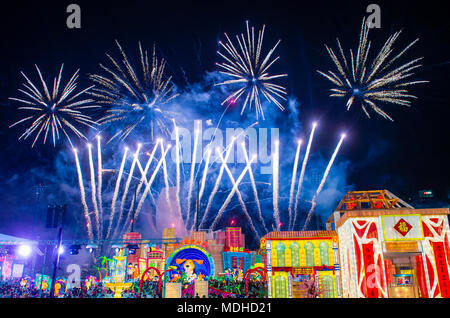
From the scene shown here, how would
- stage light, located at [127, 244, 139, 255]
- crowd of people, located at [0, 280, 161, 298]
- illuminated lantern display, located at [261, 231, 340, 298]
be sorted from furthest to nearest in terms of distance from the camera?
1. stage light, located at [127, 244, 139, 255]
2. crowd of people, located at [0, 280, 161, 298]
3. illuminated lantern display, located at [261, 231, 340, 298]

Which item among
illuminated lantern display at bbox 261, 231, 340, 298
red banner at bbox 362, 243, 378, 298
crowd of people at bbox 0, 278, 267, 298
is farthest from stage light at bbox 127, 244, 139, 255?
red banner at bbox 362, 243, 378, 298

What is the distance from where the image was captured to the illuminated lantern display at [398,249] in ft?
58.4

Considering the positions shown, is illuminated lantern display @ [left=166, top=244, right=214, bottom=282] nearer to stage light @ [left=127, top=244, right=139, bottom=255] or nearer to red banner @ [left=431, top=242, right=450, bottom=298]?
stage light @ [left=127, top=244, right=139, bottom=255]

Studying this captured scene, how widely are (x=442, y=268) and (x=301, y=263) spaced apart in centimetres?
743

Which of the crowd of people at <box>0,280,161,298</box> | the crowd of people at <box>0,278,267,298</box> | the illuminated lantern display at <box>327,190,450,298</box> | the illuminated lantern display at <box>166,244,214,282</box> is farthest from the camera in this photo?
the illuminated lantern display at <box>166,244,214,282</box>

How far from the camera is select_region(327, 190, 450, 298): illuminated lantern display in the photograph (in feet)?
58.4

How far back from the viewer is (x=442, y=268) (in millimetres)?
17938

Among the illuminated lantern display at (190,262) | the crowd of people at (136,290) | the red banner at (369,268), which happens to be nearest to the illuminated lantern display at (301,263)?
the crowd of people at (136,290)

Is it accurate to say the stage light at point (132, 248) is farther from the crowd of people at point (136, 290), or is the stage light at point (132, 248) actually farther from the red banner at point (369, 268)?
A: the red banner at point (369, 268)

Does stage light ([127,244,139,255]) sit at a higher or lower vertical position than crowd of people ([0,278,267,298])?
higher

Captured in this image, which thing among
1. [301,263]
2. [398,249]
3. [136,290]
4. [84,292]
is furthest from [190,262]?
[398,249]

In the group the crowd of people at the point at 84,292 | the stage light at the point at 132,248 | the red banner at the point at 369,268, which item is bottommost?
the crowd of people at the point at 84,292

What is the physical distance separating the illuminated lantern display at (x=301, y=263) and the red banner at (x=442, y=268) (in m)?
5.25

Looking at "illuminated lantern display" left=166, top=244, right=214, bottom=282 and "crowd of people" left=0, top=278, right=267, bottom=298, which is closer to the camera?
"crowd of people" left=0, top=278, right=267, bottom=298
